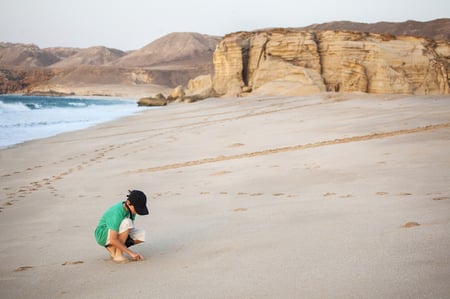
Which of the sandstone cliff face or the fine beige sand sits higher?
the sandstone cliff face

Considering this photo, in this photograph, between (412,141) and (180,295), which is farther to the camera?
(412,141)

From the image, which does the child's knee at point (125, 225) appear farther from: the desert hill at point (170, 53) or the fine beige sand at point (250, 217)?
the desert hill at point (170, 53)

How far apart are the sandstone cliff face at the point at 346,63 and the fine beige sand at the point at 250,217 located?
17.3 m

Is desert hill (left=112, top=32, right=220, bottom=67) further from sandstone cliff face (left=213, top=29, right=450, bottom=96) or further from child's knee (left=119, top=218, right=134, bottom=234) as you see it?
child's knee (left=119, top=218, right=134, bottom=234)

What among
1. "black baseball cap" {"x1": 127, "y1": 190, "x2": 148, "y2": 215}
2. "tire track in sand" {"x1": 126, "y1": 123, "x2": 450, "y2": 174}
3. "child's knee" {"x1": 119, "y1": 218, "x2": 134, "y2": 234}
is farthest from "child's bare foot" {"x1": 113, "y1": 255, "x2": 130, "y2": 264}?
"tire track in sand" {"x1": 126, "y1": 123, "x2": 450, "y2": 174}

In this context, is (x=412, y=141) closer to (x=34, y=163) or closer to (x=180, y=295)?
(x=180, y=295)

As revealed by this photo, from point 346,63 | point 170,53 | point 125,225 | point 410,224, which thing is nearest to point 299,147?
point 410,224

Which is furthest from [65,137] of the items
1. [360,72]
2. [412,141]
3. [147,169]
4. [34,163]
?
[360,72]

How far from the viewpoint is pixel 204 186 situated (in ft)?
25.5

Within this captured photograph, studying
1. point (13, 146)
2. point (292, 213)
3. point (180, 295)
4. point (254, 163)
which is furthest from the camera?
point (13, 146)

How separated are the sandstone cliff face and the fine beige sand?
1729cm

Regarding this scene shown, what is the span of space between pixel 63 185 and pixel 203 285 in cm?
627

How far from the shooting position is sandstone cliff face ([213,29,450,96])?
2947 centimetres

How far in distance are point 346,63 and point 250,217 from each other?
89.4ft
